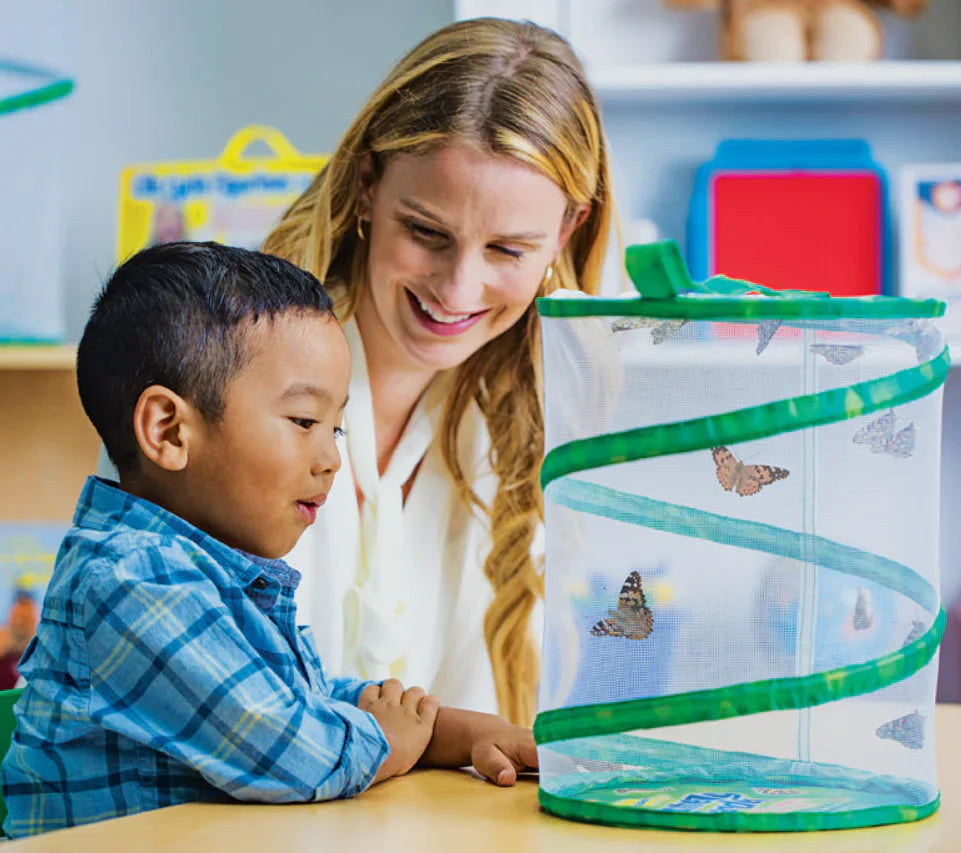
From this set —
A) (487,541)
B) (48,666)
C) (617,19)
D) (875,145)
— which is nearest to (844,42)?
(875,145)

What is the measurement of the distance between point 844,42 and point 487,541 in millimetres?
959

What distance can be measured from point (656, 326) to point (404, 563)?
0.77 metres

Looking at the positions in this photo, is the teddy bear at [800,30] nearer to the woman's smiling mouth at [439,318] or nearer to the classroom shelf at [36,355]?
the woman's smiling mouth at [439,318]

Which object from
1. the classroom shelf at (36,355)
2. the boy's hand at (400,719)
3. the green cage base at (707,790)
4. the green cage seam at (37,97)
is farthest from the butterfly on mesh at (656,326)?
the green cage seam at (37,97)

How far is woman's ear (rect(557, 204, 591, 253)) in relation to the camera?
1.38 metres

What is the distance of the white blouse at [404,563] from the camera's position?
133cm

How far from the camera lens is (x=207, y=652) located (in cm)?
75

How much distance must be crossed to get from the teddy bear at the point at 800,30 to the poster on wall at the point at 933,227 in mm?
197

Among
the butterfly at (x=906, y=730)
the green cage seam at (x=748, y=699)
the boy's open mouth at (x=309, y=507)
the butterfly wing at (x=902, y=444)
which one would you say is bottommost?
the butterfly at (x=906, y=730)

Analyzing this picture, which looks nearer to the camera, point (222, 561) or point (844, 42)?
point (222, 561)

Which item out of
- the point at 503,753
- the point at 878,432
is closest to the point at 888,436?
the point at 878,432

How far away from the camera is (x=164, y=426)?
0.86m

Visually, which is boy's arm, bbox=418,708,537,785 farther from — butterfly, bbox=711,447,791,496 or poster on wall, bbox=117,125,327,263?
poster on wall, bbox=117,125,327,263

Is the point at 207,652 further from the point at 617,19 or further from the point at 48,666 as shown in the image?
the point at 617,19
